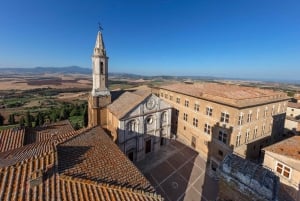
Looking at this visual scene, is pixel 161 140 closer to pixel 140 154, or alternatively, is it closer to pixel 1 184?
pixel 140 154

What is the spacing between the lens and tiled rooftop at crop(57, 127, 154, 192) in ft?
25.2

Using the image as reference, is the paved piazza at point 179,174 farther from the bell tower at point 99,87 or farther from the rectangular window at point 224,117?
the bell tower at point 99,87

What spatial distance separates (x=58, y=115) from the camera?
1965 inches

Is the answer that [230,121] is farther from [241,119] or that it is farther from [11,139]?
[11,139]

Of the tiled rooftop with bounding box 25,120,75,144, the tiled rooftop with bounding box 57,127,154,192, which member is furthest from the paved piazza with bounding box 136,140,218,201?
the tiled rooftop with bounding box 25,120,75,144

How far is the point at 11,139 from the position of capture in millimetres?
13688

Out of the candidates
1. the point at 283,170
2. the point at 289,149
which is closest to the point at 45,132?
the point at 283,170

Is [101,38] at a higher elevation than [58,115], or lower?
higher

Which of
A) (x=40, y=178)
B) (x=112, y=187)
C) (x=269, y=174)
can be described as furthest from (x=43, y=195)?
(x=269, y=174)

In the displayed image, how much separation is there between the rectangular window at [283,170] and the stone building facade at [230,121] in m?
5.22

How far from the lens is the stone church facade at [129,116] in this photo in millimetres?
19797

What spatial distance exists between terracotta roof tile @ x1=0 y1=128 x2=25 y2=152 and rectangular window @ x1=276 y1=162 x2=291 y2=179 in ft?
74.9

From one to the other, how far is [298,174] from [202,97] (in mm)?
12777

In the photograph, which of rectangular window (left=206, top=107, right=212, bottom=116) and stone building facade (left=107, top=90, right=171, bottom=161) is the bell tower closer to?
stone building facade (left=107, top=90, right=171, bottom=161)
